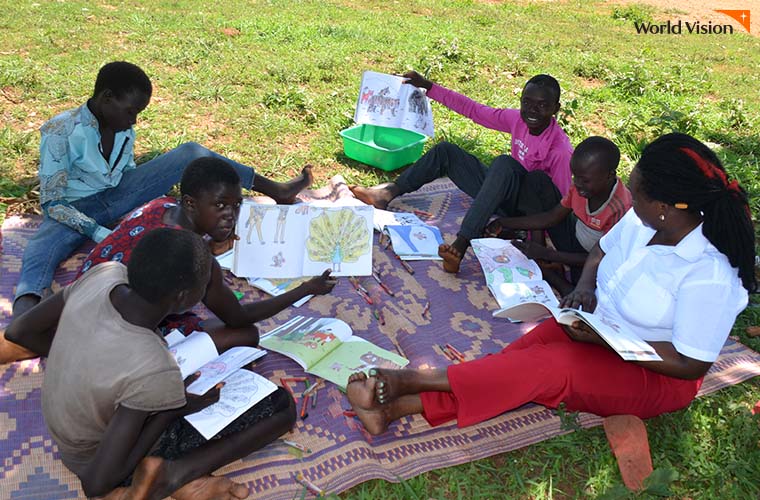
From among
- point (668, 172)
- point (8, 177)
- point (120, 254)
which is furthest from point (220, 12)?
point (668, 172)

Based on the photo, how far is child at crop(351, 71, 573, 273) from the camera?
166 inches

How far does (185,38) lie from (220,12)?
1.57 m

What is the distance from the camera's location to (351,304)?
3.88 metres

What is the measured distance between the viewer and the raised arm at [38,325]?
2.63 m

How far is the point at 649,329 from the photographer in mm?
2902

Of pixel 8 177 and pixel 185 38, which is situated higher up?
pixel 185 38

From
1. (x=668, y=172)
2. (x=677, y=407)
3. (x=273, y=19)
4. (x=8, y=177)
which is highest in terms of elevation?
(x=668, y=172)

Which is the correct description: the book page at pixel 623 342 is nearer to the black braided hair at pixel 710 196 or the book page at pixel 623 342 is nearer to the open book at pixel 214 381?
the black braided hair at pixel 710 196

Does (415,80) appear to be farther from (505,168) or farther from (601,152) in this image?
(601,152)

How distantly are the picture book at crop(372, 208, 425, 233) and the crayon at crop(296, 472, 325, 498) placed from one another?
84.0 inches

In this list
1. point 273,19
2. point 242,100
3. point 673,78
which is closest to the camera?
point 242,100

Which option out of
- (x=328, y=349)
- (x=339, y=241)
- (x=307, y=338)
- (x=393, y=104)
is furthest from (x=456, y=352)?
(x=393, y=104)

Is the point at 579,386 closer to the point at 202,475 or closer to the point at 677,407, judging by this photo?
the point at 677,407

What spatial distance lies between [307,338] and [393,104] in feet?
7.54
